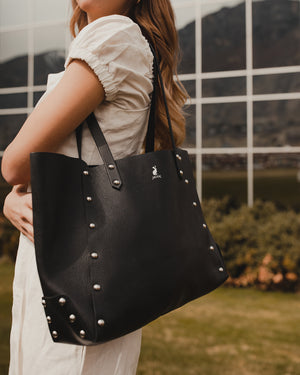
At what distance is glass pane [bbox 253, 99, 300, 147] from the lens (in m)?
4.35

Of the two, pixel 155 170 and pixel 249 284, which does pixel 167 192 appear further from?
pixel 249 284

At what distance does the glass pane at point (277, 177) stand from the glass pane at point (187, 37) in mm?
1219

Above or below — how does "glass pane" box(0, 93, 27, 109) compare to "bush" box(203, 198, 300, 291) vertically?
above

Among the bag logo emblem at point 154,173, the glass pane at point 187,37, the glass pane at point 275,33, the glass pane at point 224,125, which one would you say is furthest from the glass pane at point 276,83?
the bag logo emblem at point 154,173

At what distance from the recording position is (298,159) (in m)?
4.30

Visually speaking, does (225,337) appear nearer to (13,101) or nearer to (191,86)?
(191,86)

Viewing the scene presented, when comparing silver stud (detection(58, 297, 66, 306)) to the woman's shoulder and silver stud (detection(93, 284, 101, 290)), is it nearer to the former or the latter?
silver stud (detection(93, 284, 101, 290))

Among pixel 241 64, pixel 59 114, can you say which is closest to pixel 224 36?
pixel 241 64

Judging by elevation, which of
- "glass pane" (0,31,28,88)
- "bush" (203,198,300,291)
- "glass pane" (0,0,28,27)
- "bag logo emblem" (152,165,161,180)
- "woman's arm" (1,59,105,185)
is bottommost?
"bush" (203,198,300,291)

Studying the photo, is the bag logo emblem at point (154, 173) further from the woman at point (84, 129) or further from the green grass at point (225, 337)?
the green grass at point (225, 337)

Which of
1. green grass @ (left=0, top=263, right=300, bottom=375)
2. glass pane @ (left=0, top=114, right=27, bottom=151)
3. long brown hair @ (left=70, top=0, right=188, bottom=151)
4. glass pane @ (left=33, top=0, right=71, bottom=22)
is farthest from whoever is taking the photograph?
glass pane @ (left=0, top=114, right=27, bottom=151)

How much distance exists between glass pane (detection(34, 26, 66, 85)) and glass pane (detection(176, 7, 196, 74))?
1.21m

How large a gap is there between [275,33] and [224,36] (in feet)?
1.76

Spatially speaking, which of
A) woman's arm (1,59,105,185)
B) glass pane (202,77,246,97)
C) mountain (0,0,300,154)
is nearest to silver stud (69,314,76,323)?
woman's arm (1,59,105,185)
